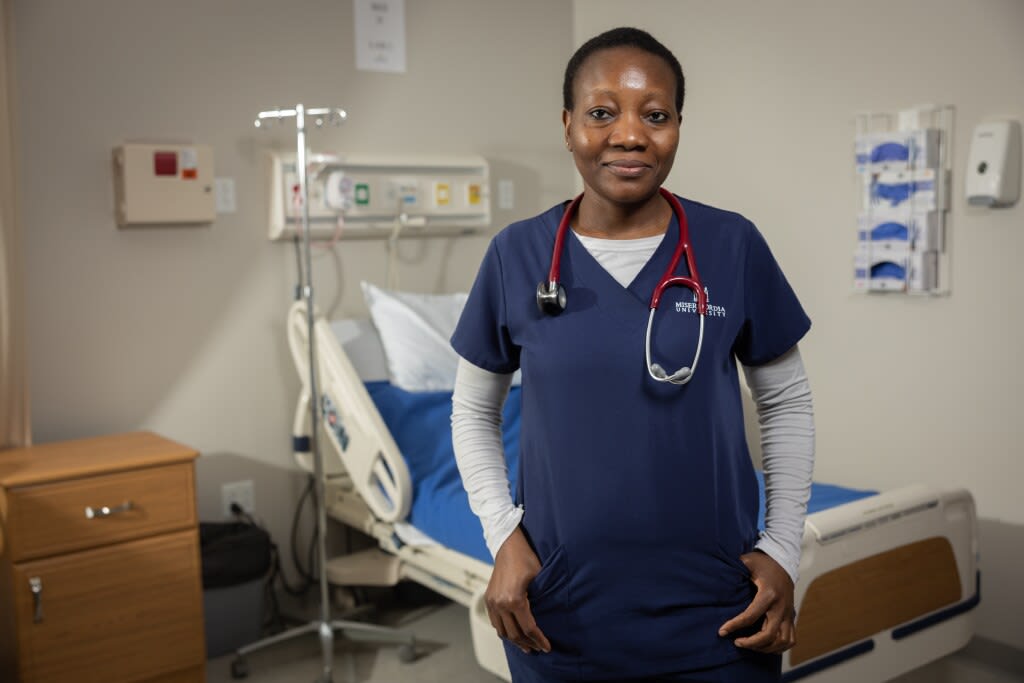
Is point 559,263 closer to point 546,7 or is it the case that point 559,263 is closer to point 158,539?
point 158,539

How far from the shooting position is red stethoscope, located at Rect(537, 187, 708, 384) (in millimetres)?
Result: 1041

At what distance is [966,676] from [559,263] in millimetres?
2361

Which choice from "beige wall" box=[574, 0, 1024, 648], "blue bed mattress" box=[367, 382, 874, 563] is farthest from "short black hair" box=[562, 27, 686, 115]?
"beige wall" box=[574, 0, 1024, 648]

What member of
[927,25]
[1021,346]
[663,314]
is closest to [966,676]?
[1021,346]

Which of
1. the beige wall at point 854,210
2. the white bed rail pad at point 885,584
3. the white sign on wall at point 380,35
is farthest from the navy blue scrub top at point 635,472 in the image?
the white sign on wall at point 380,35

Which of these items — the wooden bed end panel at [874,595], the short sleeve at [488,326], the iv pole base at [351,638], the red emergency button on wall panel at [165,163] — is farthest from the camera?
the red emergency button on wall panel at [165,163]

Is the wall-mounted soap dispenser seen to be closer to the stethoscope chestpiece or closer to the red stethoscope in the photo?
the red stethoscope

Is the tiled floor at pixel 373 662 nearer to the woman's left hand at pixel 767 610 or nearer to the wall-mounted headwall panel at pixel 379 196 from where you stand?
the wall-mounted headwall panel at pixel 379 196

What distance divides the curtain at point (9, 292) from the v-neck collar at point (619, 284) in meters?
2.17

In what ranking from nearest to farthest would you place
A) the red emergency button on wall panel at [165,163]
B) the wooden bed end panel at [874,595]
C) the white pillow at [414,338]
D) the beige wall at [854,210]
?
the wooden bed end panel at [874,595] < the beige wall at [854,210] < the red emergency button on wall panel at [165,163] < the white pillow at [414,338]

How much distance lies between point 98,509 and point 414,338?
1.18 meters

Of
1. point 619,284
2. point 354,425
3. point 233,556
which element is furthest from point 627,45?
point 233,556

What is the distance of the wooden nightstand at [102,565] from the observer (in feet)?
8.16

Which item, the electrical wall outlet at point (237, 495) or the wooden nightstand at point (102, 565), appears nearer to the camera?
the wooden nightstand at point (102, 565)
